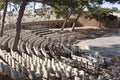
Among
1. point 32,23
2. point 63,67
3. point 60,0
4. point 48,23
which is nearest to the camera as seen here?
point 63,67

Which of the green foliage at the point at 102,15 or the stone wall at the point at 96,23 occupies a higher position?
the green foliage at the point at 102,15

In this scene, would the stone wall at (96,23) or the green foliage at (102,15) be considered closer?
the green foliage at (102,15)

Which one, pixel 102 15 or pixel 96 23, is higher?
pixel 102 15

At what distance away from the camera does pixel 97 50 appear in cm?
2222

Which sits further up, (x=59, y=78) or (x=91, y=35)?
(x=59, y=78)

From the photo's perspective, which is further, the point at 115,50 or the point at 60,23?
the point at 60,23

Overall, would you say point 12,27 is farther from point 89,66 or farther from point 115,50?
point 89,66

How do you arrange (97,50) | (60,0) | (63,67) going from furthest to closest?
1. (97,50)
2. (60,0)
3. (63,67)

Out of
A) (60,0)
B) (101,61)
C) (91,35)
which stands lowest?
(91,35)

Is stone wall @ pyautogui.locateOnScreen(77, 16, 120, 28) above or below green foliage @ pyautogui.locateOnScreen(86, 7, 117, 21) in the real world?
below

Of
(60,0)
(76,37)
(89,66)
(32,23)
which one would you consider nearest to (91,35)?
(76,37)

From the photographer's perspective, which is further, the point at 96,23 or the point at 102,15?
the point at 96,23

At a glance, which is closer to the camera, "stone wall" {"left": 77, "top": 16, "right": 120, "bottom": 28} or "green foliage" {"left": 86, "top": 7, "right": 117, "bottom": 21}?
"green foliage" {"left": 86, "top": 7, "right": 117, "bottom": 21}

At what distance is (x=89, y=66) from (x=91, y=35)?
19.8 meters
